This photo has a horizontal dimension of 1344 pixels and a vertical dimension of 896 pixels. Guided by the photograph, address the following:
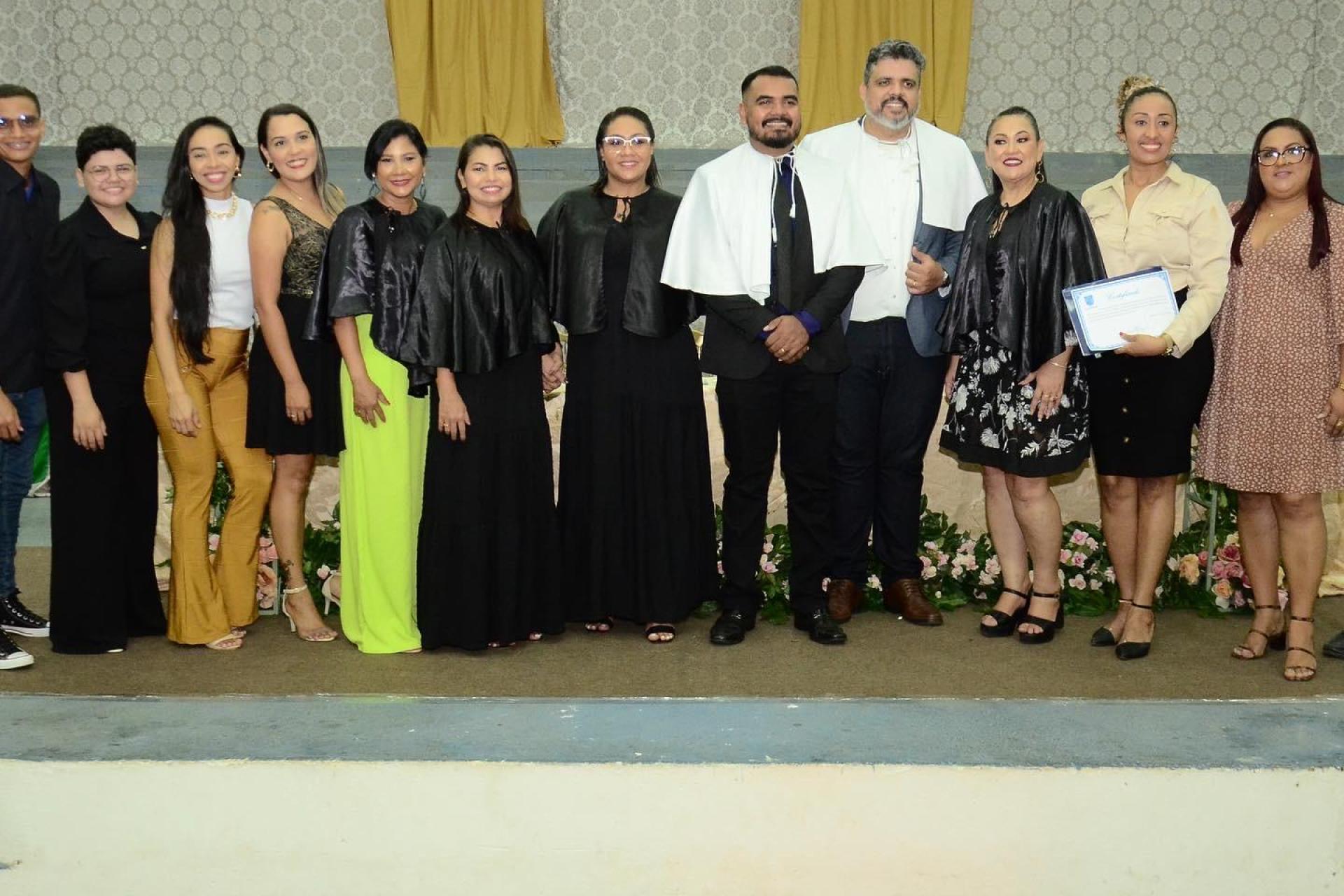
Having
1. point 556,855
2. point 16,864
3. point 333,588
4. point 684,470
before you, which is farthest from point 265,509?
point 556,855

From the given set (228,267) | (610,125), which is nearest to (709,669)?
(610,125)

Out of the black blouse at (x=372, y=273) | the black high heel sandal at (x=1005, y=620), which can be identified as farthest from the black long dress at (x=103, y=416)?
the black high heel sandal at (x=1005, y=620)

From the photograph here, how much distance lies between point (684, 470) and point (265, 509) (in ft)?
4.11

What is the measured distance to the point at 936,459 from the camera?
452 cm

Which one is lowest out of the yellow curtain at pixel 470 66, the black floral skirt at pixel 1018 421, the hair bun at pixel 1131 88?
the black floral skirt at pixel 1018 421

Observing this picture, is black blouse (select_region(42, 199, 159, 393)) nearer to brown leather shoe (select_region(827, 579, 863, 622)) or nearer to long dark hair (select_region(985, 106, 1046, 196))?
brown leather shoe (select_region(827, 579, 863, 622))

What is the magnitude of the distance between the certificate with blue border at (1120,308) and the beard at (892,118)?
737mm

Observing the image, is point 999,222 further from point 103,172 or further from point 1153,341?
point 103,172

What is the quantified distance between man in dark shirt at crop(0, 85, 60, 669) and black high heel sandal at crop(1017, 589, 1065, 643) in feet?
9.15

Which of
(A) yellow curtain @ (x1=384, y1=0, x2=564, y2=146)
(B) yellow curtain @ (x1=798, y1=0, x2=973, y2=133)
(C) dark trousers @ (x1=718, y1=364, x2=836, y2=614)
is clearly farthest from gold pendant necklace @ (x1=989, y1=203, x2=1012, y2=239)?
(A) yellow curtain @ (x1=384, y1=0, x2=564, y2=146)

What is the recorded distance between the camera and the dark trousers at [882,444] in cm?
393

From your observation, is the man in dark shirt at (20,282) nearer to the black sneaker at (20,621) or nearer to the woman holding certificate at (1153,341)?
the black sneaker at (20,621)

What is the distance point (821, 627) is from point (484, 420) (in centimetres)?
113

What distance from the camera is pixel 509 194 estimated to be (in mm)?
3707
